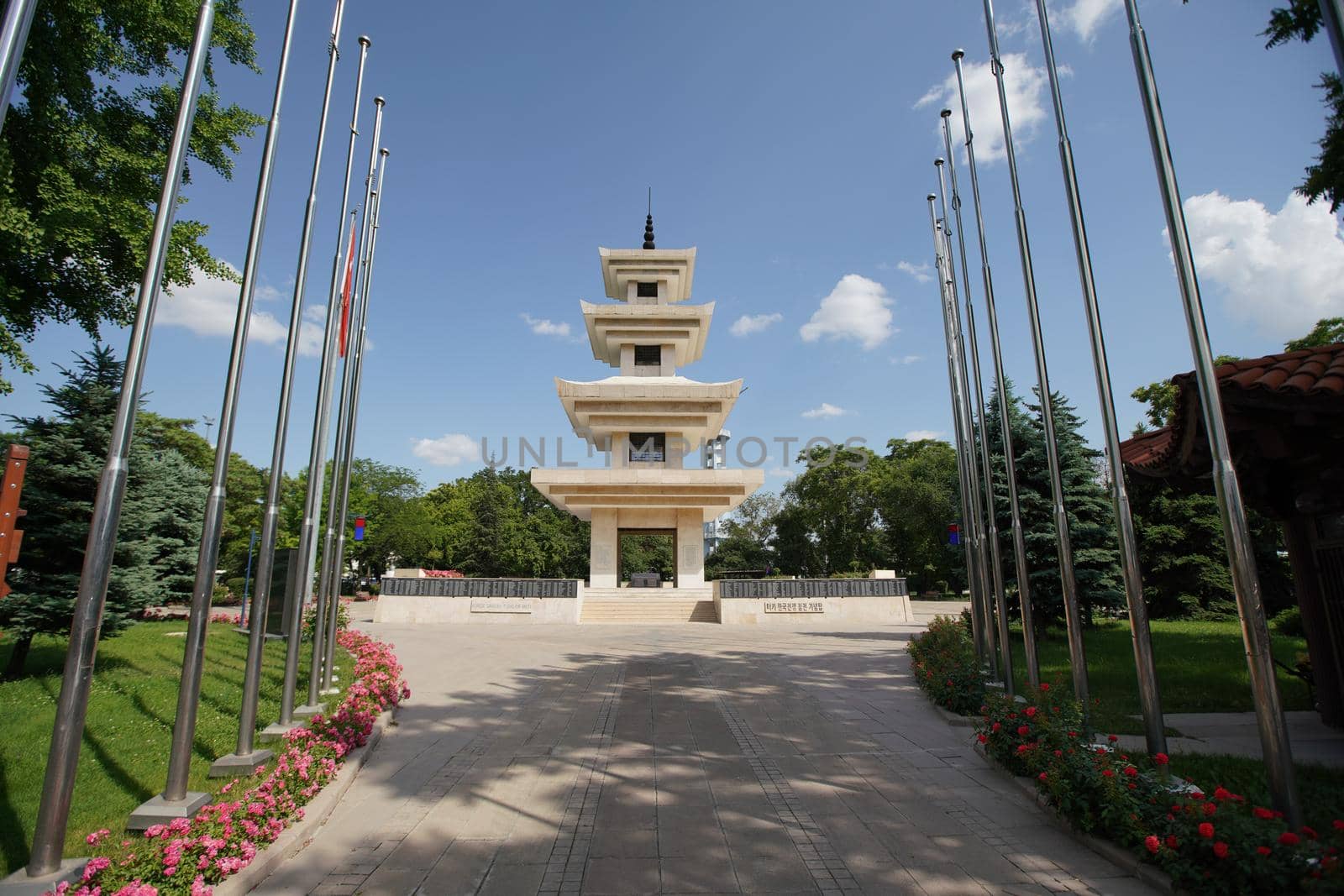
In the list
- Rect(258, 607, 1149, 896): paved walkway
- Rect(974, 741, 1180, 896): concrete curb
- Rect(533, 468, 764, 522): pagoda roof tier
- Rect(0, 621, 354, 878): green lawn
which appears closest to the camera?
Rect(974, 741, 1180, 896): concrete curb

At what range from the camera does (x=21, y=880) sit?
3.64m

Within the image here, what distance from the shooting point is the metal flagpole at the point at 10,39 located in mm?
3605

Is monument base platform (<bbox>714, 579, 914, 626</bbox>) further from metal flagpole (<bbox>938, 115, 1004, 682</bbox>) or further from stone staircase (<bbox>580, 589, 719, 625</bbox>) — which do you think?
metal flagpole (<bbox>938, 115, 1004, 682</bbox>)

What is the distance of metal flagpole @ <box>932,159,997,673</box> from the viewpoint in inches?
380

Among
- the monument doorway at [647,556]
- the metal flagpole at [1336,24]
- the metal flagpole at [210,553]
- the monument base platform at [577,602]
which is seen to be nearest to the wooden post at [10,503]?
the metal flagpole at [210,553]

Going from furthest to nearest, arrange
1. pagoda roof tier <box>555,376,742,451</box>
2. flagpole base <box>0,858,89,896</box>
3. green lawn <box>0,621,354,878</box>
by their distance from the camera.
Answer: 1. pagoda roof tier <box>555,376,742,451</box>
2. green lawn <box>0,621,354,878</box>
3. flagpole base <box>0,858,89,896</box>

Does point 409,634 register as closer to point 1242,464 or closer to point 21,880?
point 21,880

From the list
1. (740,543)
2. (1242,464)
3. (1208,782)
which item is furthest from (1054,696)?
(740,543)

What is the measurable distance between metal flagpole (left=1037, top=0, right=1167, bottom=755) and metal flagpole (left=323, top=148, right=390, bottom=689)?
26.1 feet

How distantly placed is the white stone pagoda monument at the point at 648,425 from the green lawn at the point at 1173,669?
14.2 metres

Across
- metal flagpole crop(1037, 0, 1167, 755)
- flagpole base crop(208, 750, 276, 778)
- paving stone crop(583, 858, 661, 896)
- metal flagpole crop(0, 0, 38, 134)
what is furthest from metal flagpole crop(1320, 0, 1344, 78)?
flagpole base crop(208, 750, 276, 778)

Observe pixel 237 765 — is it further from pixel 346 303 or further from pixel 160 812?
pixel 346 303

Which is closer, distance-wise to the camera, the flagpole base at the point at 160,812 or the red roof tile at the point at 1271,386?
the flagpole base at the point at 160,812

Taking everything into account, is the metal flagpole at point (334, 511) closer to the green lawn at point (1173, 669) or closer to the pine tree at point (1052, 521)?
the green lawn at point (1173, 669)
